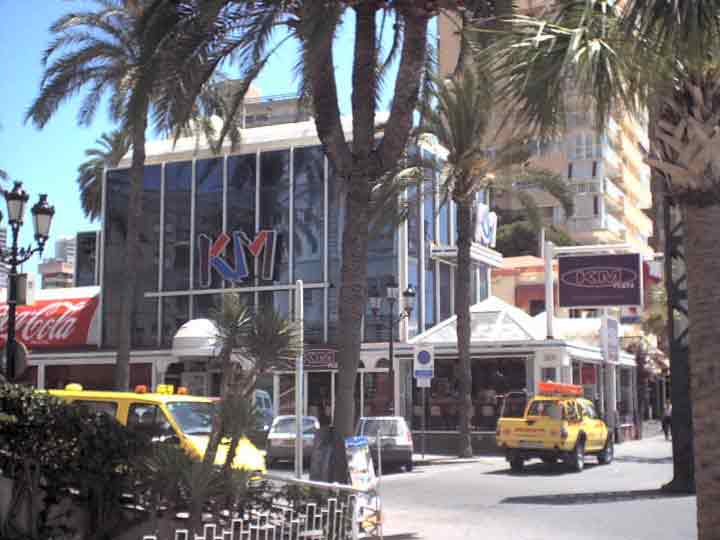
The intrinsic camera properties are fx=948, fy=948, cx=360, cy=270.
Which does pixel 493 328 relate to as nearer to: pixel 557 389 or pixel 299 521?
pixel 557 389

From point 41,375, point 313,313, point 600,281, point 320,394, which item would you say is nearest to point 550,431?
point 600,281

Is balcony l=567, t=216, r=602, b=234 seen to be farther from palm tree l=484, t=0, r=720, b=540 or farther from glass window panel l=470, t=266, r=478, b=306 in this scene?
palm tree l=484, t=0, r=720, b=540

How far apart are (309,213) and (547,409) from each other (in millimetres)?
15787

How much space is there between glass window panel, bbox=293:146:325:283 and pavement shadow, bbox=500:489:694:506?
1990 centimetres

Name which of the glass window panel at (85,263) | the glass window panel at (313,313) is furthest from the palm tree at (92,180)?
the glass window panel at (313,313)

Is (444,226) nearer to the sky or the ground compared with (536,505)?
nearer to the sky

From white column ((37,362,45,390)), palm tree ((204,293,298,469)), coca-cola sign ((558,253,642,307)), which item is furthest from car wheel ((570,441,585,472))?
white column ((37,362,45,390))

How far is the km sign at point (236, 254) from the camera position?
124ft

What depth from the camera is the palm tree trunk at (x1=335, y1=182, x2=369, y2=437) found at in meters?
12.1

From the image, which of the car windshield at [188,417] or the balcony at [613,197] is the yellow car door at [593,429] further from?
the balcony at [613,197]

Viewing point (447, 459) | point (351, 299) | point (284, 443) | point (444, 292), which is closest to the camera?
point (351, 299)

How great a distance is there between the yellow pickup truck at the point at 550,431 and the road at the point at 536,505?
479 millimetres

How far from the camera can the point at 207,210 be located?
39906mm

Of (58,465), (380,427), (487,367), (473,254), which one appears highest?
(473,254)
